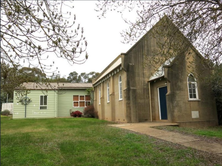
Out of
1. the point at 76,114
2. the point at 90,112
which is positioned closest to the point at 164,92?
the point at 90,112

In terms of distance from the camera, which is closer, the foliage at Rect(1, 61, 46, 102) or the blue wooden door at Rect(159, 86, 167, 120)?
the foliage at Rect(1, 61, 46, 102)

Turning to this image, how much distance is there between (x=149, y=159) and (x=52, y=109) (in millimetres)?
23830

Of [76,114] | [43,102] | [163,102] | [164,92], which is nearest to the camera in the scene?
[164,92]

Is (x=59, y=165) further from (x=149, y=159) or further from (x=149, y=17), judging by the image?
(x=149, y=17)

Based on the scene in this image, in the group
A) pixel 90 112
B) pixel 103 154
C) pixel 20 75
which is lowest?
pixel 103 154

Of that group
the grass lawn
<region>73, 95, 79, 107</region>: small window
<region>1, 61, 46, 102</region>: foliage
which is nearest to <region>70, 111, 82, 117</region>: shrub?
<region>73, 95, 79, 107</region>: small window

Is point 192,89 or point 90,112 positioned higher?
point 192,89

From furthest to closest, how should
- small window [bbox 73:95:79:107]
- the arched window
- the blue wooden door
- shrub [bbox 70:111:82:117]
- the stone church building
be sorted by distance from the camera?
small window [bbox 73:95:79:107]
shrub [bbox 70:111:82:117]
the blue wooden door
the arched window
the stone church building

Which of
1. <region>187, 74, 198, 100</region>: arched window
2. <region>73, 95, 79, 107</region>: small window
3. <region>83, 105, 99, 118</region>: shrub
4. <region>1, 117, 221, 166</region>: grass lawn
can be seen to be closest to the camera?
<region>1, 117, 221, 166</region>: grass lawn

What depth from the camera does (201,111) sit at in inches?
587

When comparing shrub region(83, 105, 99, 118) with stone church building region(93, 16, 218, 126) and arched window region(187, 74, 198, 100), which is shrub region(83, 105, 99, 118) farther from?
arched window region(187, 74, 198, 100)

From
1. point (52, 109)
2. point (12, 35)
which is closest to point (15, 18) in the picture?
point (12, 35)

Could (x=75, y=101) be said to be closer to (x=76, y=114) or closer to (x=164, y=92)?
(x=76, y=114)

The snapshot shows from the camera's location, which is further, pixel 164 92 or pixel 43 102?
pixel 43 102
